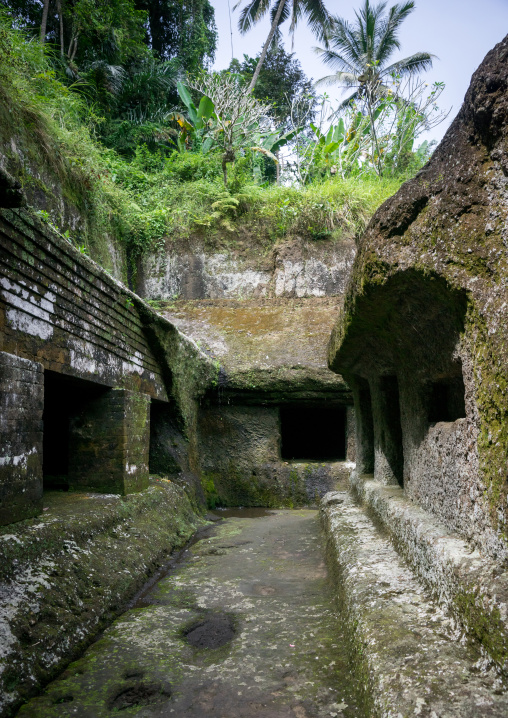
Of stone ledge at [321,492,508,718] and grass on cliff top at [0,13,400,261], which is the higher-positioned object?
grass on cliff top at [0,13,400,261]

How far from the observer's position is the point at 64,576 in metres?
3.19

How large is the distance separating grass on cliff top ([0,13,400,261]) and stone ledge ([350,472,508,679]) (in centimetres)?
552

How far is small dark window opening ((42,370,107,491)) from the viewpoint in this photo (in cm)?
468

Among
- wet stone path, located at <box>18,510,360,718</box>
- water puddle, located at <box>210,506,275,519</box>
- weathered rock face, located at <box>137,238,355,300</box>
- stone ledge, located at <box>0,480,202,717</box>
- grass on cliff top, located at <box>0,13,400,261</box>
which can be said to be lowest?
water puddle, located at <box>210,506,275,519</box>

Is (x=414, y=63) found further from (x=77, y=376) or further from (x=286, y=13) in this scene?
(x=77, y=376)

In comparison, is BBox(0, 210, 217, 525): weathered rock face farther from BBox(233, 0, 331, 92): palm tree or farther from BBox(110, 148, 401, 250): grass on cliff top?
BBox(233, 0, 331, 92): palm tree

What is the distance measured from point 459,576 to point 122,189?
10.8 meters

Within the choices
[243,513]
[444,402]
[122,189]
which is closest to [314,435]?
[243,513]

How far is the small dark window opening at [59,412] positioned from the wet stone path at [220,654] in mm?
1716

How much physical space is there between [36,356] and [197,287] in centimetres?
756

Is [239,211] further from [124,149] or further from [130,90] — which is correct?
[130,90]

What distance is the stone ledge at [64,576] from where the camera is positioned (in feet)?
8.13

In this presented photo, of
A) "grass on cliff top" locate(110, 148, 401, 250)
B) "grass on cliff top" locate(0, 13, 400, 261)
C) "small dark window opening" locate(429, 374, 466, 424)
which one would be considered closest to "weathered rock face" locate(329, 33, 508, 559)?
"small dark window opening" locate(429, 374, 466, 424)

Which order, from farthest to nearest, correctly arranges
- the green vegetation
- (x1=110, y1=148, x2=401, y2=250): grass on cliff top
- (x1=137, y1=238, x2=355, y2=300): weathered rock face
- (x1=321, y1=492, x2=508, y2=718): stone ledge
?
(x1=110, y1=148, x2=401, y2=250): grass on cliff top
(x1=137, y1=238, x2=355, y2=300): weathered rock face
the green vegetation
(x1=321, y1=492, x2=508, y2=718): stone ledge
